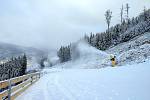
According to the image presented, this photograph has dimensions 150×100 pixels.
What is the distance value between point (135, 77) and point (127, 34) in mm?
86378

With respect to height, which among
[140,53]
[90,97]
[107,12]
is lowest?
[90,97]

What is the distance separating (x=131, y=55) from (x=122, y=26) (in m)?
→ 67.0

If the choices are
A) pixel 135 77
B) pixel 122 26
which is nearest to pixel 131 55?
pixel 135 77

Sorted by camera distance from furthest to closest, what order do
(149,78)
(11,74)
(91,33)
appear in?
1. (91,33)
2. (11,74)
3. (149,78)

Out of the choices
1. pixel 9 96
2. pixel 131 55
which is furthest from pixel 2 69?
pixel 9 96

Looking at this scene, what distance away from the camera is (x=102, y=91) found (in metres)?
12.0

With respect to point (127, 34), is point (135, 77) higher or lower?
lower

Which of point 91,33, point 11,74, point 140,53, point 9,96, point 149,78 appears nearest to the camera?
point 149,78

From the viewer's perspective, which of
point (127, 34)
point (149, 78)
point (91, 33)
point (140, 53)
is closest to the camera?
point (149, 78)


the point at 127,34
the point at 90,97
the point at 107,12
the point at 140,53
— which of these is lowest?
the point at 90,97

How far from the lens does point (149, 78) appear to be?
10688mm

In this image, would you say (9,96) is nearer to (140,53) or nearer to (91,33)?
(140,53)

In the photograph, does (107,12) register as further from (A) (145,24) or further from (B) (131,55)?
(B) (131,55)

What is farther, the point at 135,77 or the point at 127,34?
the point at 127,34
